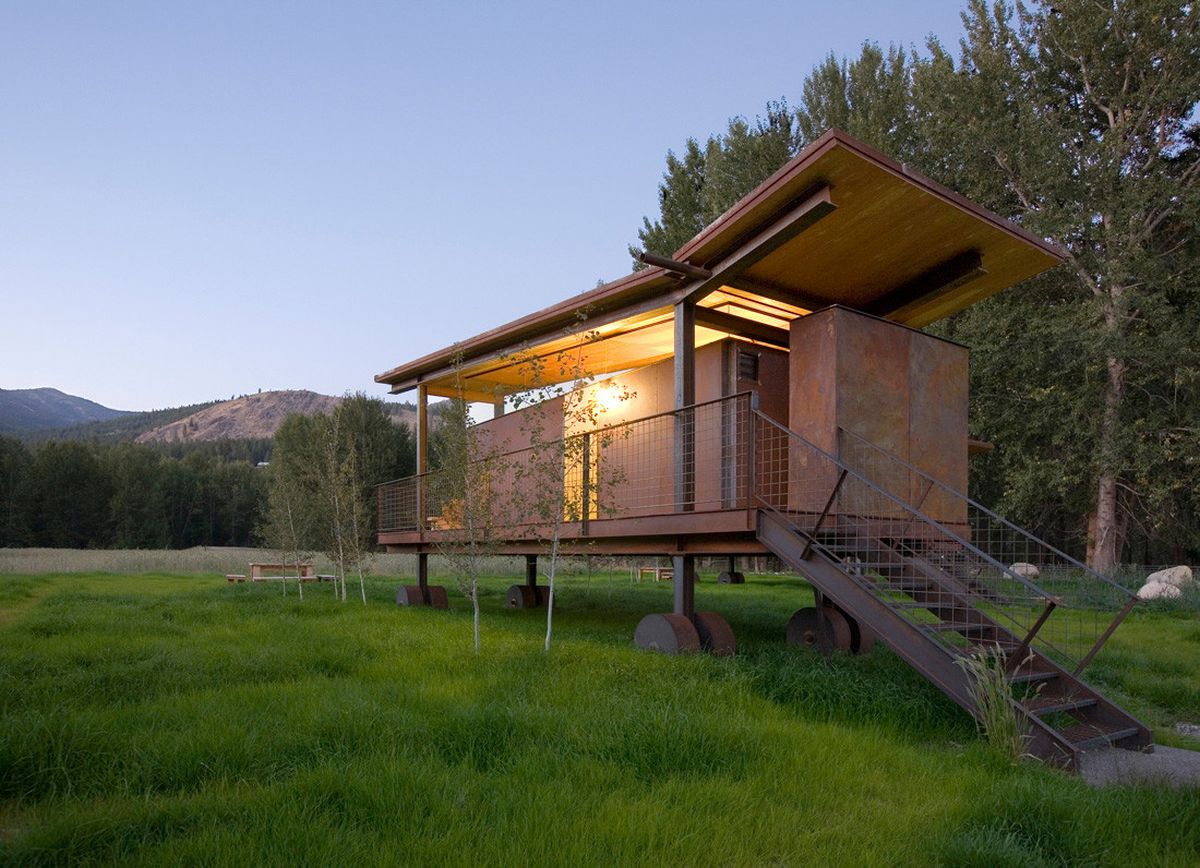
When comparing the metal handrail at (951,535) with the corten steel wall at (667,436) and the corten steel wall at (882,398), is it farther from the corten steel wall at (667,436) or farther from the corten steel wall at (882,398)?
the corten steel wall at (667,436)

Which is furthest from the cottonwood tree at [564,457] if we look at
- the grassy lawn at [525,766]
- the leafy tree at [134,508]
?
the leafy tree at [134,508]

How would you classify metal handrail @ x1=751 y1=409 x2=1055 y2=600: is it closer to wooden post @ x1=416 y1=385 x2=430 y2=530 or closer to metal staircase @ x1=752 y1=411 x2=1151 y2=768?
metal staircase @ x1=752 y1=411 x2=1151 y2=768

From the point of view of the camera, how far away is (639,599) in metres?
17.3

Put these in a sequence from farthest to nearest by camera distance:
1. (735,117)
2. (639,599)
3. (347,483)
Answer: (735,117), (639,599), (347,483)

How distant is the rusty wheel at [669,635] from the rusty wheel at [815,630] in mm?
2085

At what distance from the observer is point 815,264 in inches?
345

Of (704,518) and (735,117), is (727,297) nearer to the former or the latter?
(704,518)

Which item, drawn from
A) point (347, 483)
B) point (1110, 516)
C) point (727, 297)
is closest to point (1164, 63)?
point (1110, 516)

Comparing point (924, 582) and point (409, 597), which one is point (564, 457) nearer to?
point (924, 582)

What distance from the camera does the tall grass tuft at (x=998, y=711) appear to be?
16.8 ft

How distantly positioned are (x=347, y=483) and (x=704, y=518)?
9380mm

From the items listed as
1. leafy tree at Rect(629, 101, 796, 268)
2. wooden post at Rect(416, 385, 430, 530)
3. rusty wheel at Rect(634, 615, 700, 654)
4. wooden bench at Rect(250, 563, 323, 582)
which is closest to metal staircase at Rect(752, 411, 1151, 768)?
rusty wheel at Rect(634, 615, 700, 654)

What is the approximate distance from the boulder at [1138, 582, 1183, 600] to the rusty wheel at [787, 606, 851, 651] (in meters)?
10.2

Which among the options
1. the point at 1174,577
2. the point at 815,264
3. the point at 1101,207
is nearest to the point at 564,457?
the point at 815,264
